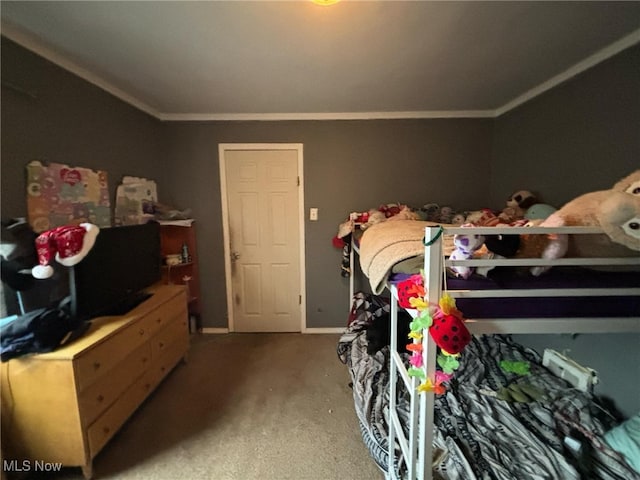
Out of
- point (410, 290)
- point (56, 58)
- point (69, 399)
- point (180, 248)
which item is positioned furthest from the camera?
point (180, 248)

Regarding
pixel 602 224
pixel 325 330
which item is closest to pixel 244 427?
pixel 325 330

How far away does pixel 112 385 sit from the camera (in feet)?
5.42

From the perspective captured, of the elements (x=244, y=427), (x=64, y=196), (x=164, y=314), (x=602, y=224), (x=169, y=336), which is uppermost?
(x=64, y=196)

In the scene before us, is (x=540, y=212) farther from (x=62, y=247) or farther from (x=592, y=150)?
(x=62, y=247)

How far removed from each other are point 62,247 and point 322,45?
1.83 metres

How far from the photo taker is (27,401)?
55.9 inches

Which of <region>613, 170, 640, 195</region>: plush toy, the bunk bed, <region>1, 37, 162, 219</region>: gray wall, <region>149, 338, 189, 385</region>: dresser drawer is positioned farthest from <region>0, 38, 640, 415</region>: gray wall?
<region>149, 338, 189, 385</region>: dresser drawer

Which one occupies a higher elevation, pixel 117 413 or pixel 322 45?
pixel 322 45

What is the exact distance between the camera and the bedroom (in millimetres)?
1617

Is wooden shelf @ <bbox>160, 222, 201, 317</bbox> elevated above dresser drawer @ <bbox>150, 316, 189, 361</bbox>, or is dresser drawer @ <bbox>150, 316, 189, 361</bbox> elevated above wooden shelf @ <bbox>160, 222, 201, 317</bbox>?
wooden shelf @ <bbox>160, 222, 201, 317</bbox>

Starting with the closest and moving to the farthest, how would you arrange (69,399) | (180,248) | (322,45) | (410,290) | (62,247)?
(410,290) < (69,399) < (62,247) < (322,45) < (180,248)

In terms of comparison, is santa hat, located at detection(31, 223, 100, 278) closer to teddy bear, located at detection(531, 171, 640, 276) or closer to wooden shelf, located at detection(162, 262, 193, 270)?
wooden shelf, located at detection(162, 262, 193, 270)

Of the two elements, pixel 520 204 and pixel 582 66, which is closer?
pixel 582 66

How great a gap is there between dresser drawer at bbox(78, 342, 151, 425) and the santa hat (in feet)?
2.14
